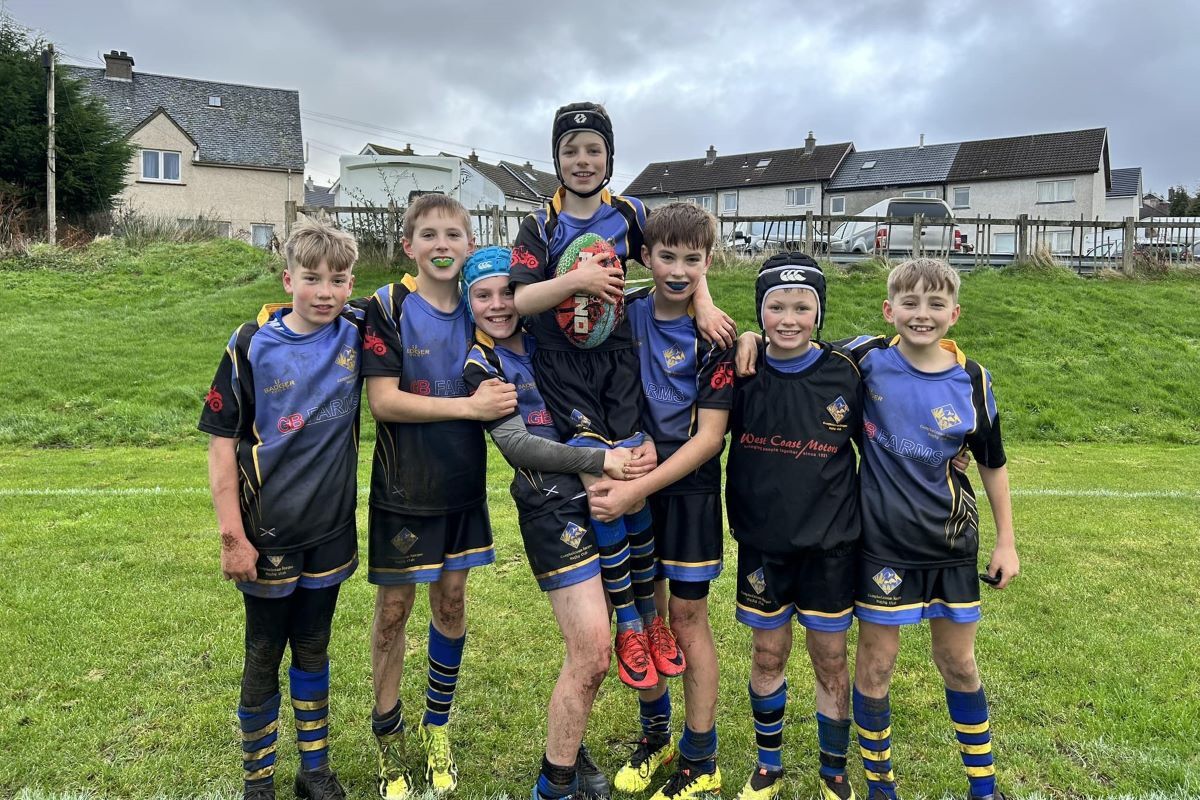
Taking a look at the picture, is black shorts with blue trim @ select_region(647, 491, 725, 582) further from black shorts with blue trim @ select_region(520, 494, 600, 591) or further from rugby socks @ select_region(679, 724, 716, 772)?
rugby socks @ select_region(679, 724, 716, 772)

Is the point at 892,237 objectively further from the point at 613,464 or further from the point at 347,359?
the point at 347,359

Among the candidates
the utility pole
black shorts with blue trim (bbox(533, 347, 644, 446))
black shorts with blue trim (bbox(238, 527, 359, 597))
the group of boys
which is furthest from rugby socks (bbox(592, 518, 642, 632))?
the utility pole

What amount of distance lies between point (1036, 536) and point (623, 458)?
5012 mm

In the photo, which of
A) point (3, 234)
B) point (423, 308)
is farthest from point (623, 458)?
point (3, 234)

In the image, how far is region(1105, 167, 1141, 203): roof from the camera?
1747 inches

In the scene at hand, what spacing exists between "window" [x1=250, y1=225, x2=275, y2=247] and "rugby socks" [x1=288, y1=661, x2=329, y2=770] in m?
31.8

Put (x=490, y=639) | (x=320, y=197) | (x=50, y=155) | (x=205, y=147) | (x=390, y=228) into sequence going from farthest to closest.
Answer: (x=320, y=197)
(x=205, y=147)
(x=50, y=155)
(x=390, y=228)
(x=490, y=639)

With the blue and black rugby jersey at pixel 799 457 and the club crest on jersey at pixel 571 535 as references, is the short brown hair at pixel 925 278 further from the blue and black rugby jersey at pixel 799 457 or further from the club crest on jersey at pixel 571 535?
the club crest on jersey at pixel 571 535

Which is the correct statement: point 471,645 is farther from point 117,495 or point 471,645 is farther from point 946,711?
point 117,495

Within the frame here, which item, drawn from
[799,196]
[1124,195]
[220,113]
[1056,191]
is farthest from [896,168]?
[220,113]

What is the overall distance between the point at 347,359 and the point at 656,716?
1935 mm

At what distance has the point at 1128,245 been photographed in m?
17.8

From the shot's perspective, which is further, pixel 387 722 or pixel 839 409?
pixel 387 722

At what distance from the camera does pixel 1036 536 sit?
603cm
